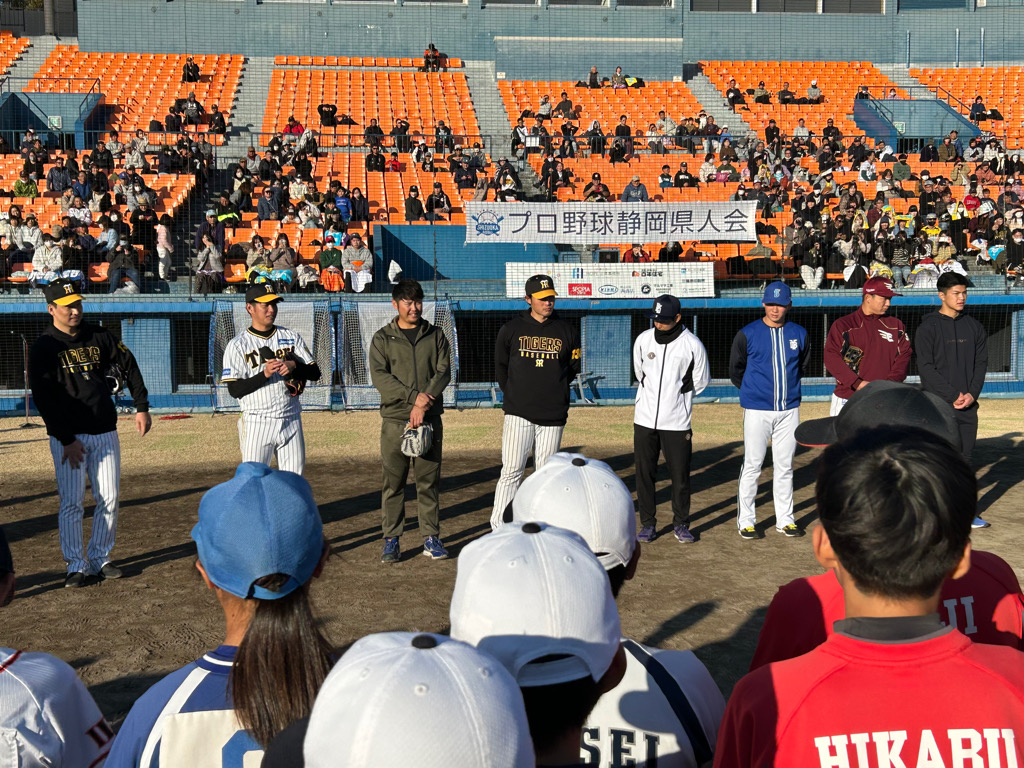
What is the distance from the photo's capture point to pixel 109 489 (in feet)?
23.2

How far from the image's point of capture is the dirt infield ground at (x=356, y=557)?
19.4 feet

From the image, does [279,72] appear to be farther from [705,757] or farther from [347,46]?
[705,757]

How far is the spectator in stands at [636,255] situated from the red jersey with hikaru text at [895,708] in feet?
54.6

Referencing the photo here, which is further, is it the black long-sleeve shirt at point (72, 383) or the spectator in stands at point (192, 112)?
the spectator in stands at point (192, 112)

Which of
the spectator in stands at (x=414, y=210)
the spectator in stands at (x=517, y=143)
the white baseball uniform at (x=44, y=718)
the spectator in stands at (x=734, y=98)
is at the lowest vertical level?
the white baseball uniform at (x=44, y=718)

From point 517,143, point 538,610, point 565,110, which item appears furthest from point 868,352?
point 565,110

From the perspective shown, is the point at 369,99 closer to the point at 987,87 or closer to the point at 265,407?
the point at 987,87

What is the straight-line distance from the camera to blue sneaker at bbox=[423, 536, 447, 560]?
770 centimetres

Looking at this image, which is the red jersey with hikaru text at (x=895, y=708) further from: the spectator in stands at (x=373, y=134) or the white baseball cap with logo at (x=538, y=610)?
the spectator in stands at (x=373, y=134)

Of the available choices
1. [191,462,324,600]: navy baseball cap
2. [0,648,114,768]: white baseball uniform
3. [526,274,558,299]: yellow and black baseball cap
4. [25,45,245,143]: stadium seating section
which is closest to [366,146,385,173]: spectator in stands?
[25,45,245,143]: stadium seating section

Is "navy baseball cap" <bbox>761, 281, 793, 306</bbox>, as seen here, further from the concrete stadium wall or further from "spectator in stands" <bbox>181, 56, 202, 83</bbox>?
"spectator in stands" <bbox>181, 56, 202, 83</bbox>

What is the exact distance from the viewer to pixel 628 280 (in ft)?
56.9

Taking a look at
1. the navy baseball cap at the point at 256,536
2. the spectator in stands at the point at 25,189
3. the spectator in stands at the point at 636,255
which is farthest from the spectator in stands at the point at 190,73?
the navy baseball cap at the point at 256,536

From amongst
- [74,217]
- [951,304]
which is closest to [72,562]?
[951,304]
